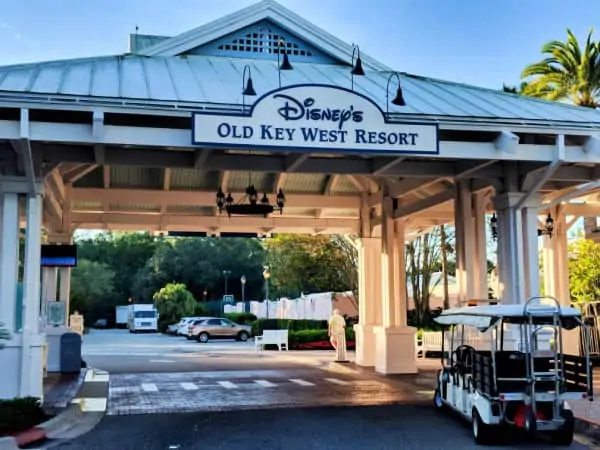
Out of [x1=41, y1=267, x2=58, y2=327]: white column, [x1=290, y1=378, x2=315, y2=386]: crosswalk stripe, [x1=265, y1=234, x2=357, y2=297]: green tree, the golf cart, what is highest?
[x1=265, y1=234, x2=357, y2=297]: green tree

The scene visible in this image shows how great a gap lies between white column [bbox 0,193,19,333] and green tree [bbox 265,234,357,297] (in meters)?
25.6

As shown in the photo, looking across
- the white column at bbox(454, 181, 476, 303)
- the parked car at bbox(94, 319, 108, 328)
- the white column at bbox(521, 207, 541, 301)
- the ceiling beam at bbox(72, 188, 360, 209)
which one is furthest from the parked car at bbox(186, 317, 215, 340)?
the parked car at bbox(94, 319, 108, 328)

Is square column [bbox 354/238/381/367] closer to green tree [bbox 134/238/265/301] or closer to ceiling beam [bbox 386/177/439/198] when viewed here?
ceiling beam [bbox 386/177/439/198]

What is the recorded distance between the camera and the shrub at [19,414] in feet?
32.3

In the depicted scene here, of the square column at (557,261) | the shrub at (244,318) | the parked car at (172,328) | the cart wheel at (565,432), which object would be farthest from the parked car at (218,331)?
the cart wheel at (565,432)

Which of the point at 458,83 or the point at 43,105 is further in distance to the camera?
the point at 458,83

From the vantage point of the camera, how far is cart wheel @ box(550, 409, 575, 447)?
927cm

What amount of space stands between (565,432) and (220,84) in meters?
7.83

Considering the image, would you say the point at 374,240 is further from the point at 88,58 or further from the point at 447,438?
the point at 447,438

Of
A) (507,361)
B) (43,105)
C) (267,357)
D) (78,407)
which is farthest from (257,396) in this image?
(267,357)

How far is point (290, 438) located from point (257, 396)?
14.3 feet

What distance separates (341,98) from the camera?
1140 centimetres

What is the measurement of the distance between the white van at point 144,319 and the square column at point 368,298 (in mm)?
38754

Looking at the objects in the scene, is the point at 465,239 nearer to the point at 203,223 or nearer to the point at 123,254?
the point at 203,223
